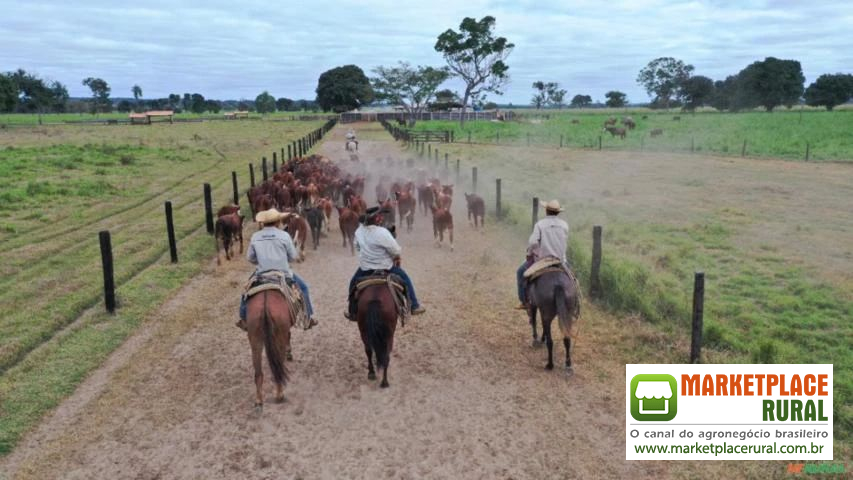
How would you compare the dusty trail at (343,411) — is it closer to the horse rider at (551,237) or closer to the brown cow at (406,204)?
the horse rider at (551,237)

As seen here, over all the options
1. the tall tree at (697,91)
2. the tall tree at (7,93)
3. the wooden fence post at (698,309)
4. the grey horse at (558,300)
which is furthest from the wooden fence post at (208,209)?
the tall tree at (697,91)

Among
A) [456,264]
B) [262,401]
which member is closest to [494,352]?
[262,401]

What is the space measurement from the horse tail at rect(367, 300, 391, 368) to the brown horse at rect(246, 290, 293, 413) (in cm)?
94

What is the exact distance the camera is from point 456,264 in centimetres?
1375

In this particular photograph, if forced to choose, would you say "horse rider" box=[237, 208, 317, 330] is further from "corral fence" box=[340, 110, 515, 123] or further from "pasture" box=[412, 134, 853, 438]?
"corral fence" box=[340, 110, 515, 123]

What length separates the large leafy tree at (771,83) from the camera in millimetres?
98688

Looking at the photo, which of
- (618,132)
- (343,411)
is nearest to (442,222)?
(343,411)

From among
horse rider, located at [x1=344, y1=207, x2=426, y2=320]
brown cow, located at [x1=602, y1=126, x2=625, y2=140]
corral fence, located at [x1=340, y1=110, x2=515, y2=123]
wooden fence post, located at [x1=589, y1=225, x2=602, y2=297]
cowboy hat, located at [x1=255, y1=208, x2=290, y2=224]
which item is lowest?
wooden fence post, located at [x1=589, y1=225, x2=602, y2=297]

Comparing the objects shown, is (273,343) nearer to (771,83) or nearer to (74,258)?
(74,258)

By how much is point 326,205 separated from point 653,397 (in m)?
11.5

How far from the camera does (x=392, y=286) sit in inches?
294

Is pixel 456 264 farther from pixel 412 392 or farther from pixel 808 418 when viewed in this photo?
pixel 808 418

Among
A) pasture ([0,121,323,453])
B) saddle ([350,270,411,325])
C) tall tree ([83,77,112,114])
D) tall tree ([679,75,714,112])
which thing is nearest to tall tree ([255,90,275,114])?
tall tree ([83,77,112,114])

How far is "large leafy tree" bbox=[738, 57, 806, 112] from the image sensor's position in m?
98.7
